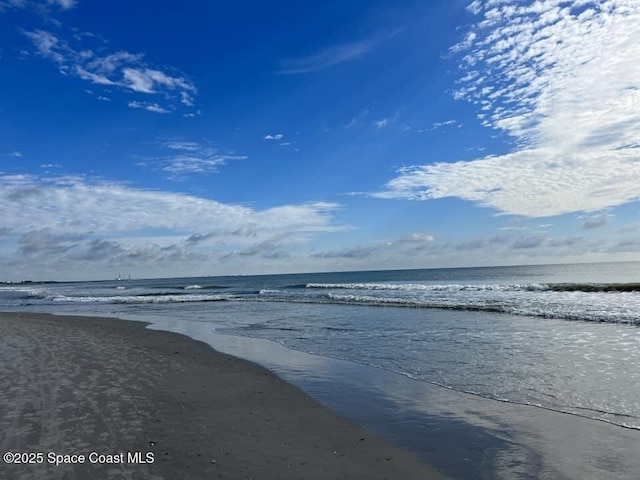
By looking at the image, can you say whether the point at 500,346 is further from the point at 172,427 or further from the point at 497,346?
the point at 172,427

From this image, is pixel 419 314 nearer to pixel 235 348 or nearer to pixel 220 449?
pixel 235 348

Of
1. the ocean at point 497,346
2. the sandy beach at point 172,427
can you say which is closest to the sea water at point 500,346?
the ocean at point 497,346

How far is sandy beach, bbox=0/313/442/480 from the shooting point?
15.6 feet

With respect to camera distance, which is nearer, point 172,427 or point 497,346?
point 172,427

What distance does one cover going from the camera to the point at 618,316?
18000 millimetres

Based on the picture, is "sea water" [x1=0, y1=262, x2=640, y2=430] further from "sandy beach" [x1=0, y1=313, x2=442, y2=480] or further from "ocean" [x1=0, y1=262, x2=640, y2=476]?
"sandy beach" [x1=0, y1=313, x2=442, y2=480]

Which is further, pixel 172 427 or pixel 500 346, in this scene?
pixel 500 346

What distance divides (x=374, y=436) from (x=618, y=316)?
16.9 meters

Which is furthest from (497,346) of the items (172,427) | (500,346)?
(172,427)

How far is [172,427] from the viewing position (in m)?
6.09

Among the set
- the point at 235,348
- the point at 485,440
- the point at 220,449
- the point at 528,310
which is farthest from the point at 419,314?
the point at 220,449

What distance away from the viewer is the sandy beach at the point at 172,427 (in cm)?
477

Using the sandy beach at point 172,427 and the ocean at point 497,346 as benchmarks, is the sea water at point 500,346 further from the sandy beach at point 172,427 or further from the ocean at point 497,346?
the sandy beach at point 172,427

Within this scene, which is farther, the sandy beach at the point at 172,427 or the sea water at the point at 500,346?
the sea water at the point at 500,346
